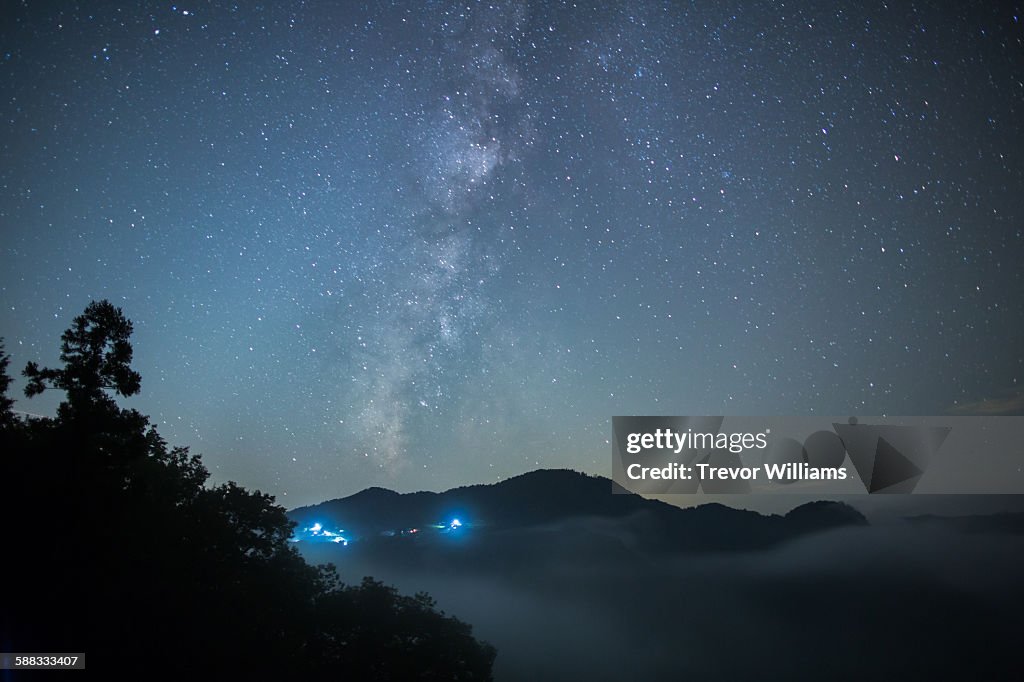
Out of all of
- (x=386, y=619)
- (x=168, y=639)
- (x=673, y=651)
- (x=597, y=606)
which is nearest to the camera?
(x=168, y=639)

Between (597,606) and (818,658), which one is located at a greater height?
(597,606)

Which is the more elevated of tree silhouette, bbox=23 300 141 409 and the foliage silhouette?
tree silhouette, bbox=23 300 141 409

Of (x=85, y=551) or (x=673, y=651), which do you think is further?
(x=673, y=651)

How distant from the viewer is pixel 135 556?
1211cm

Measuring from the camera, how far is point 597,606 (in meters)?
199

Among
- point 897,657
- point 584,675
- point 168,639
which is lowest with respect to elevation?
point 897,657

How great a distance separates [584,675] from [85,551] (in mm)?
165000

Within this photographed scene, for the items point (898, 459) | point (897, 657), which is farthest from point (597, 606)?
point (898, 459)

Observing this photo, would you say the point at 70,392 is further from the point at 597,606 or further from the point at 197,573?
the point at 597,606

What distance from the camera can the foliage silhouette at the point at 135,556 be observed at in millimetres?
10781

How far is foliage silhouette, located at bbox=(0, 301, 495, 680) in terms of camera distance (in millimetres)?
10781

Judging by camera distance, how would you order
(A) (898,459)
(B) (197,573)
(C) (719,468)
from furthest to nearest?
(A) (898,459) → (C) (719,468) → (B) (197,573)

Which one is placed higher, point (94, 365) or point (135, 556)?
point (94, 365)

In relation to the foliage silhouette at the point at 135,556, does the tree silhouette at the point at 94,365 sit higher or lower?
higher
